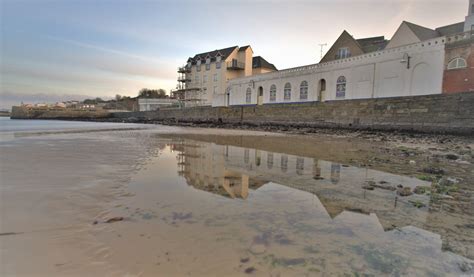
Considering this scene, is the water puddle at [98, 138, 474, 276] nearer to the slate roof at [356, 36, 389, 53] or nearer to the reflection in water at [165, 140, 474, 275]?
the reflection in water at [165, 140, 474, 275]

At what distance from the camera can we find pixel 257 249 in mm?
2242

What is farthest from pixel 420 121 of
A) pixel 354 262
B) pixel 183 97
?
pixel 183 97

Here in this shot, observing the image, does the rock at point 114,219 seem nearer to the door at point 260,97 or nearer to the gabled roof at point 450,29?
the door at point 260,97

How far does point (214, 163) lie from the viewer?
6.48 m

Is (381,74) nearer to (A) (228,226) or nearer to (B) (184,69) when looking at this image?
(A) (228,226)

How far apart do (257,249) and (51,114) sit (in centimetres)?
7882

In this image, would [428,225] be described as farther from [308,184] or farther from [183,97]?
[183,97]

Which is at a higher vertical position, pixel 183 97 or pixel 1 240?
pixel 183 97

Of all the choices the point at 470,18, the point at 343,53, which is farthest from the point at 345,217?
the point at 470,18

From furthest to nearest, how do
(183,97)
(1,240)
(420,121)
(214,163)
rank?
(183,97) → (420,121) → (214,163) → (1,240)

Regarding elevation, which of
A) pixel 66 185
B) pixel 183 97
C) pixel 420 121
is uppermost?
pixel 183 97

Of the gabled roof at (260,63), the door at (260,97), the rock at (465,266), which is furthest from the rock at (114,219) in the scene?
the gabled roof at (260,63)

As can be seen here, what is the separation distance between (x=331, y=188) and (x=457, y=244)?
1960 mm

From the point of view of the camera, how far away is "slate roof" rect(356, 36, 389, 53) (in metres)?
28.7
